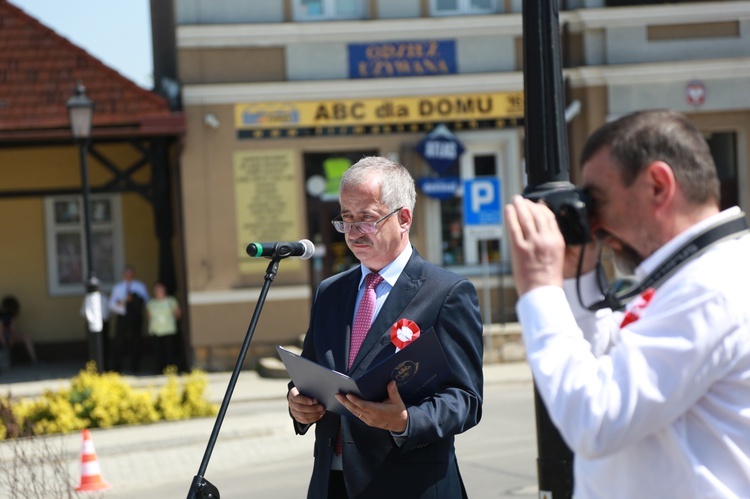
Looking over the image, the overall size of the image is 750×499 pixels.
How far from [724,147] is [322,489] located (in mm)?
17416

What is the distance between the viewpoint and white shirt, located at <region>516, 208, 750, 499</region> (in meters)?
2.10

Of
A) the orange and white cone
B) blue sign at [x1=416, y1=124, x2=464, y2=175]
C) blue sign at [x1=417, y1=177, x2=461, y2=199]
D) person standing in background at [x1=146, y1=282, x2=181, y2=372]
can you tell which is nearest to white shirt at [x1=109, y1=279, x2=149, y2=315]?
person standing in background at [x1=146, y1=282, x2=181, y2=372]

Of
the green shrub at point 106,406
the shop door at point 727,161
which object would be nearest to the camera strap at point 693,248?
the green shrub at point 106,406

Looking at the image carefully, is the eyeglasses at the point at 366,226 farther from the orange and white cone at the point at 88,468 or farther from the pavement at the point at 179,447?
the orange and white cone at the point at 88,468

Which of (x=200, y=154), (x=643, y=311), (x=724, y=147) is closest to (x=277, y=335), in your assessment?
(x=200, y=154)

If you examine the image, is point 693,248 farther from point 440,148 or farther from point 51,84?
point 51,84

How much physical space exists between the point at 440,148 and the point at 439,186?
64 centimetres

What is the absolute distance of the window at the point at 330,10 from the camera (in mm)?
18969

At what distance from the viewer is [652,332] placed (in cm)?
213

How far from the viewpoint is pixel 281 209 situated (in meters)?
18.5

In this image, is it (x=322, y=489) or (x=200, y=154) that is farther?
(x=200, y=154)

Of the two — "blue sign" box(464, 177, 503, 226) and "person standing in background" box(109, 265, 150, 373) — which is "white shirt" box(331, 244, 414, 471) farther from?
"person standing in background" box(109, 265, 150, 373)

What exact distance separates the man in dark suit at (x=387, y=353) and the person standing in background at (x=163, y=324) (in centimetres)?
1471

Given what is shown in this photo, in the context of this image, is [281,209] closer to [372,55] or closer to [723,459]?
[372,55]
